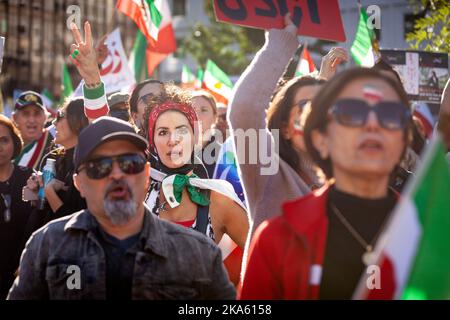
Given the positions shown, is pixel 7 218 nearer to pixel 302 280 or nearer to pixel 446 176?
pixel 302 280

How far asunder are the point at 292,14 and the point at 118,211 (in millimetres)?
1308

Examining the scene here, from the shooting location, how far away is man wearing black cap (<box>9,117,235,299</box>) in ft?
9.49

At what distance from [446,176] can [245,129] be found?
123 cm

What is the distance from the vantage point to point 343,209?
2.57 metres

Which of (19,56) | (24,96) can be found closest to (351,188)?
(24,96)

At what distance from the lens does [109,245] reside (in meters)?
2.96

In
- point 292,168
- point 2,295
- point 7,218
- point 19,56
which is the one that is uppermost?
point 19,56

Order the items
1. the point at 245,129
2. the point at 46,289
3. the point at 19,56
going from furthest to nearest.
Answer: the point at 19,56, the point at 245,129, the point at 46,289

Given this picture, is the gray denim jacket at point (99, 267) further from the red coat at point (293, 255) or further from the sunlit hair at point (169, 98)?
the sunlit hair at point (169, 98)

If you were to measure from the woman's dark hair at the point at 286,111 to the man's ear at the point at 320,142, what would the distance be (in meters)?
0.81

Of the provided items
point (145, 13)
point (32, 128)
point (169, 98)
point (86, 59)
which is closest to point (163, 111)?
point (169, 98)

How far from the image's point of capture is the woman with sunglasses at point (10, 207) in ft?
17.7

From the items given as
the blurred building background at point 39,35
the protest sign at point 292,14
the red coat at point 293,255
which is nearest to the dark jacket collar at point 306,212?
the red coat at point 293,255
